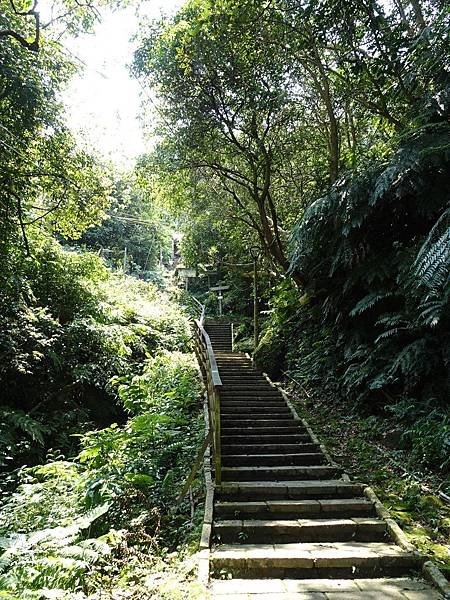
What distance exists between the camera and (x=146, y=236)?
2695cm

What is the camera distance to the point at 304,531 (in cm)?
363

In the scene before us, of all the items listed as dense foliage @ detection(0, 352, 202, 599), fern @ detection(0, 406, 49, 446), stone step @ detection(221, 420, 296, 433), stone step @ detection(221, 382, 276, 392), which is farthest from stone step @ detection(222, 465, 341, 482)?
stone step @ detection(221, 382, 276, 392)

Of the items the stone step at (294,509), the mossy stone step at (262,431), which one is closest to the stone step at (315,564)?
the stone step at (294,509)

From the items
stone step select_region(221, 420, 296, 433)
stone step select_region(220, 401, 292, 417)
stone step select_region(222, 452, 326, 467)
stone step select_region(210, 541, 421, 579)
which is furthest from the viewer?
stone step select_region(220, 401, 292, 417)

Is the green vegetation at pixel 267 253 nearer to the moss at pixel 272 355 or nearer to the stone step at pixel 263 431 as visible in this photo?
the moss at pixel 272 355

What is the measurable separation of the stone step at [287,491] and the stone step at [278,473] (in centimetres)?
38

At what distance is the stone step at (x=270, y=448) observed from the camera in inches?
215

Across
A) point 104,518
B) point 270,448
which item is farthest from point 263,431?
point 104,518

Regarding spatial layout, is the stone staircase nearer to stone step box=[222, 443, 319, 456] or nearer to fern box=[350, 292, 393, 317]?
stone step box=[222, 443, 319, 456]

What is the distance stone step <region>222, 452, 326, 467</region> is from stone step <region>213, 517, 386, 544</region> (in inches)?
55.7

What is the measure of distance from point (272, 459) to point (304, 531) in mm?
1526

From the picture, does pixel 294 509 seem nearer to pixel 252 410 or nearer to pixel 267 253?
pixel 252 410

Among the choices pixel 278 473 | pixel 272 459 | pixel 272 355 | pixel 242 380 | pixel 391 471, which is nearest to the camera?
pixel 391 471

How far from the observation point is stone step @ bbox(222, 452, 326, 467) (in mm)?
5086
